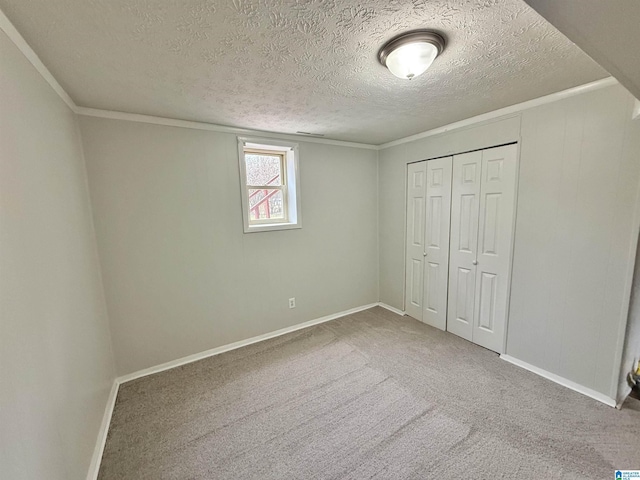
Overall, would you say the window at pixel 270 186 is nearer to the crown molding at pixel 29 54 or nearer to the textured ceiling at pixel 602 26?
the crown molding at pixel 29 54

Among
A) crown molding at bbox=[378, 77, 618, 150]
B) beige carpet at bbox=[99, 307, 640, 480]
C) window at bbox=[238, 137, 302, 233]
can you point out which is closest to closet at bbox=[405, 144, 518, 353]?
crown molding at bbox=[378, 77, 618, 150]

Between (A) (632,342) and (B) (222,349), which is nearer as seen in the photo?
(A) (632,342)

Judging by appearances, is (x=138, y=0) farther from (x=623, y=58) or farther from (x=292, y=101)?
(x=623, y=58)

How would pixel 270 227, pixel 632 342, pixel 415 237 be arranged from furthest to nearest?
pixel 415 237 < pixel 270 227 < pixel 632 342

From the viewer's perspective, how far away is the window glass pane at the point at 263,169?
9.66 ft

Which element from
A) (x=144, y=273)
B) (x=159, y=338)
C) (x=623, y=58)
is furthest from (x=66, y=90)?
(x=623, y=58)

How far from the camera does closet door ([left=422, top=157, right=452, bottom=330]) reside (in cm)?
293

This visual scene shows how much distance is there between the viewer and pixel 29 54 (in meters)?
1.27

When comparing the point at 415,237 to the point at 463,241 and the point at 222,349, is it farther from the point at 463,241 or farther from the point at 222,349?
the point at 222,349

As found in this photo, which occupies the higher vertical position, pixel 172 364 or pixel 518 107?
pixel 518 107

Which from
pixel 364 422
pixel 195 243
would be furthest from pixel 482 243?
pixel 195 243

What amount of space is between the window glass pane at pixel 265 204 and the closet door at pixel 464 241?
77.5 inches

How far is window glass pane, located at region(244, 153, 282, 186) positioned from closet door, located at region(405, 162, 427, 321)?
5.41 ft

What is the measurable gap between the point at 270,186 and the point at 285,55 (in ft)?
5.66
